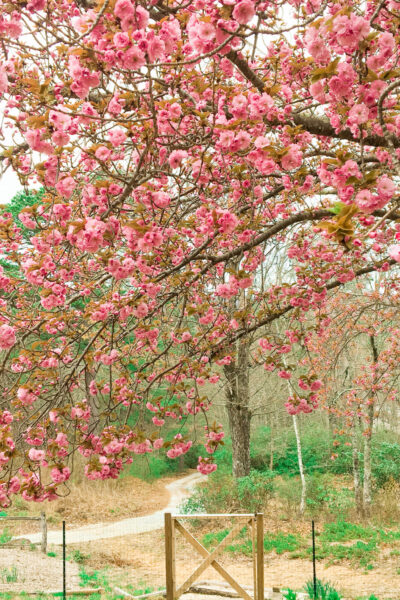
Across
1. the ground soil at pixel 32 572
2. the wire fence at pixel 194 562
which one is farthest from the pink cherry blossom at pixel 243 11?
the ground soil at pixel 32 572

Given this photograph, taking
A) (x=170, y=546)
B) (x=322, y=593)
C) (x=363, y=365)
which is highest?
(x=363, y=365)

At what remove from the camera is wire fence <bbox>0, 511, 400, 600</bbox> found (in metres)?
6.72

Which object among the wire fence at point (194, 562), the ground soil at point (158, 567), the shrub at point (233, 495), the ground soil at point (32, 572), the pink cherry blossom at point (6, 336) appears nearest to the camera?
the pink cherry blossom at point (6, 336)

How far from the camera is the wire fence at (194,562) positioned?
6719mm

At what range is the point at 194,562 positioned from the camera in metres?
8.57

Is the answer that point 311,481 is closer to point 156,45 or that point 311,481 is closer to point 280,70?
point 280,70

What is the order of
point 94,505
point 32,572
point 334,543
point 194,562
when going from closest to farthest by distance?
point 32,572, point 194,562, point 334,543, point 94,505

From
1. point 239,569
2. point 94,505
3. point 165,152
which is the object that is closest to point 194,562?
point 239,569

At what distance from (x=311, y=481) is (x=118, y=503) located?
4301 mm

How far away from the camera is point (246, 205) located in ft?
13.0

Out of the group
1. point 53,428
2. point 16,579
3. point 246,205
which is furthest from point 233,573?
point 246,205

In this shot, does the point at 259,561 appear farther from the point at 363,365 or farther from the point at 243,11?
the point at 363,365

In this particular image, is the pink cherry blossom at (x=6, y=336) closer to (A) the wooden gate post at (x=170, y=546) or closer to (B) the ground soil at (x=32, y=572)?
(A) the wooden gate post at (x=170, y=546)

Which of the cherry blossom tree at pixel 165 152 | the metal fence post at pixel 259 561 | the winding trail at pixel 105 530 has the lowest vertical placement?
the winding trail at pixel 105 530
